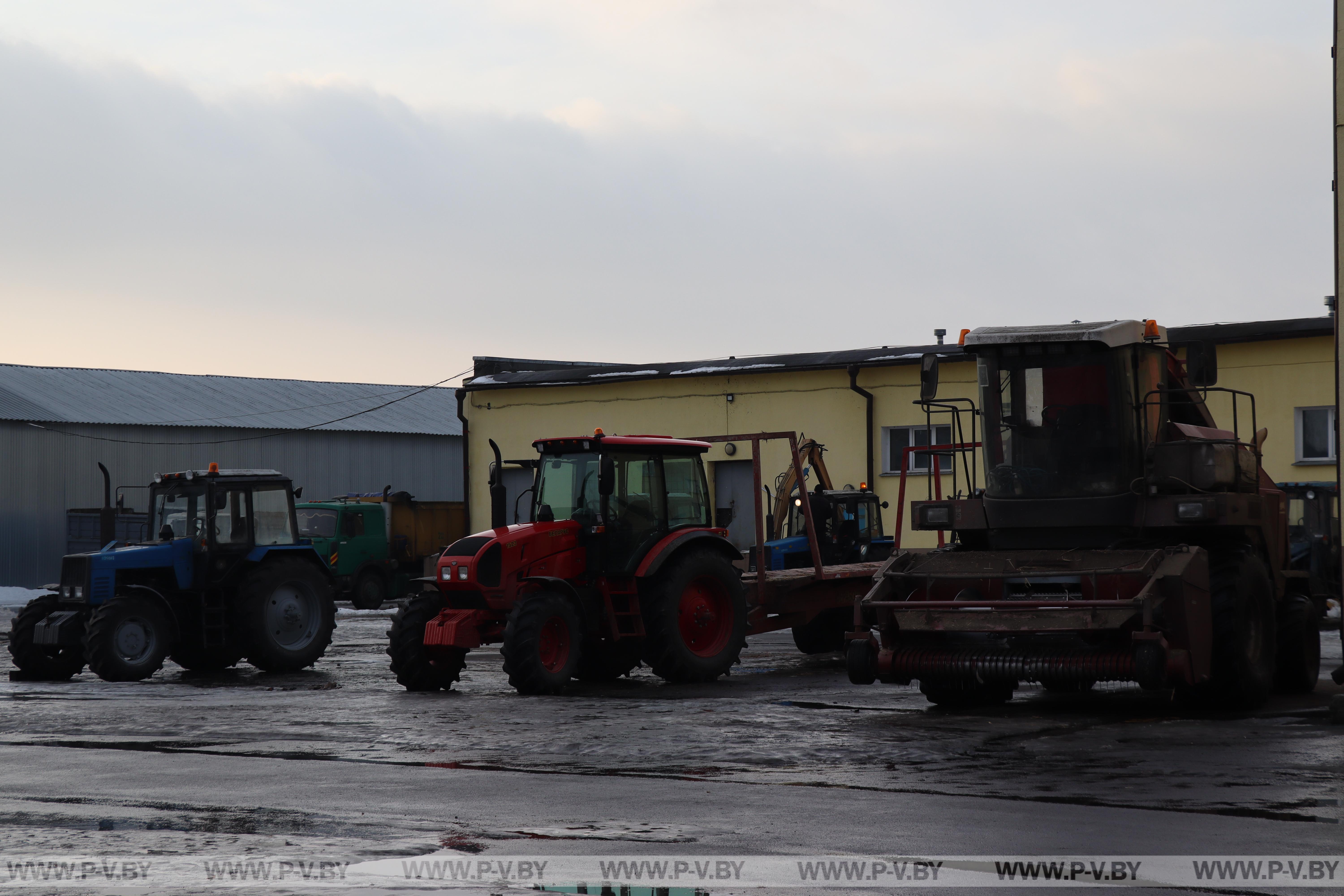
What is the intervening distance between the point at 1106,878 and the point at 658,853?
1.85m

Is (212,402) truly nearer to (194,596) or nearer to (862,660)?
(194,596)

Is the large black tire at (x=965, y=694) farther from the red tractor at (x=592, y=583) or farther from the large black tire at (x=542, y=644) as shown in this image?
the large black tire at (x=542, y=644)

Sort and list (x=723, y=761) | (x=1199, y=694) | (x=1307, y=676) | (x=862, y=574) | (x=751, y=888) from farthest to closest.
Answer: (x=862, y=574) < (x=1307, y=676) < (x=1199, y=694) < (x=723, y=761) < (x=751, y=888)

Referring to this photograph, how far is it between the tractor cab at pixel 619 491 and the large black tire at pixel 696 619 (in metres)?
Answer: 0.39

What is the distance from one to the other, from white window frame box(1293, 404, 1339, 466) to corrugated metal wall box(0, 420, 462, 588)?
96.7 feet

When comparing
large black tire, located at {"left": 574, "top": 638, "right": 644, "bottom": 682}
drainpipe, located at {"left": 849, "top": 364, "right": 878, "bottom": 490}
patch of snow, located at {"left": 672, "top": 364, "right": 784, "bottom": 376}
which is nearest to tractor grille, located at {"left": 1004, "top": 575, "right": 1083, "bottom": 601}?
large black tire, located at {"left": 574, "top": 638, "right": 644, "bottom": 682}

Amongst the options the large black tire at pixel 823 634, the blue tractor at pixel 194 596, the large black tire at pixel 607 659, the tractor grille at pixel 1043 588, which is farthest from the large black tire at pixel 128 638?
the tractor grille at pixel 1043 588

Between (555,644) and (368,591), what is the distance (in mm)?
20451

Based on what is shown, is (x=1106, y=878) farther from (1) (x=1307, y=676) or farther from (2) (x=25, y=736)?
(1) (x=1307, y=676)

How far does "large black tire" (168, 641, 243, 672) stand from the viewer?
18562 millimetres

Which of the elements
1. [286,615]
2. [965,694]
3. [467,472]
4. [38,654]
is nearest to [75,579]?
[38,654]

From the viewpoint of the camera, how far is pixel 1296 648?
49.2 feet

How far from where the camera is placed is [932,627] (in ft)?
41.7

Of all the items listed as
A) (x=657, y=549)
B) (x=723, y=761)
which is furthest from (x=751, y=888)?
(x=657, y=549)
